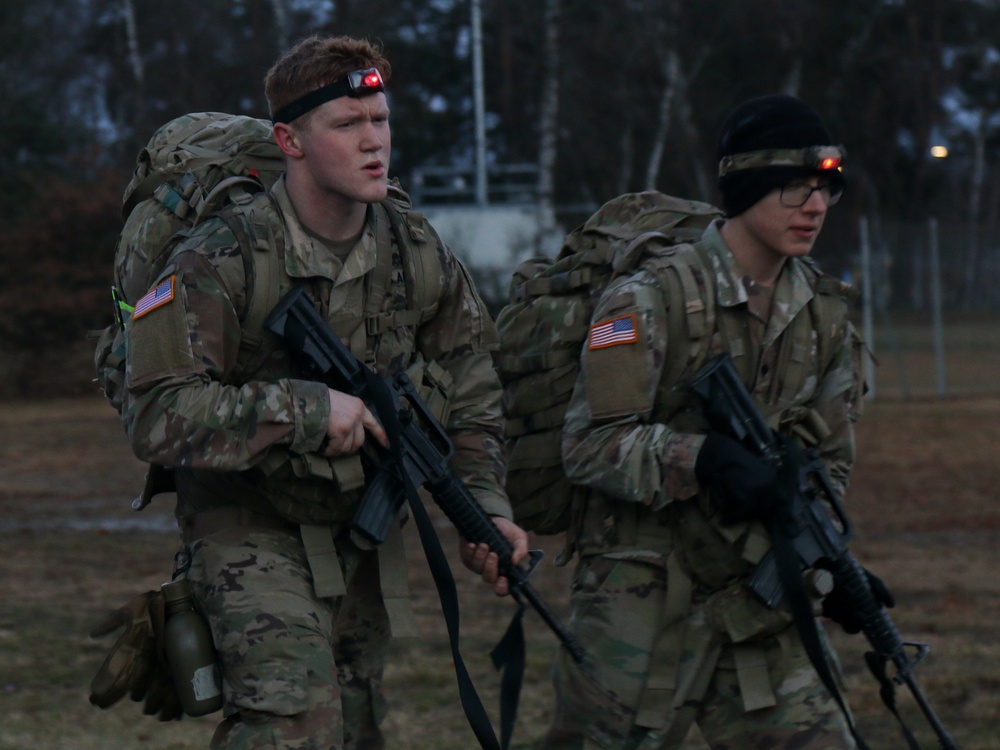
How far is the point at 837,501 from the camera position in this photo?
3.97 meters

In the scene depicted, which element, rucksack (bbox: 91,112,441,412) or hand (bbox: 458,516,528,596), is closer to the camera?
rucksack (bbox: 91,112,441,412)

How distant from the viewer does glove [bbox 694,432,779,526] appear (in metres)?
3.71

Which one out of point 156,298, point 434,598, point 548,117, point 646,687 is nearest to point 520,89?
point 548,117

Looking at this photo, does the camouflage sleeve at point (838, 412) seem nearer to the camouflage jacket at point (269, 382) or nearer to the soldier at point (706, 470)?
the soldier at point (706, 470)

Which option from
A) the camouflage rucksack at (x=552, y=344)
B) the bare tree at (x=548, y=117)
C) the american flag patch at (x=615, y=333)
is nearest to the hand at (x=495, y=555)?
the camouflage rucksack at (x=552, y=344)

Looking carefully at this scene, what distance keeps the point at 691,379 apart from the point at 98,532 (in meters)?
7.23

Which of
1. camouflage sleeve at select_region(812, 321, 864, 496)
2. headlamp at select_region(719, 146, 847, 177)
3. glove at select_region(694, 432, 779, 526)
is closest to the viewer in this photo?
glove at select_region(694, 432, 779, 526)

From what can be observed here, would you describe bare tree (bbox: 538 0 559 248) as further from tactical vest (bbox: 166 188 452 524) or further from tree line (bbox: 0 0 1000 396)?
tactical vest (bbox: 166 188 452 524)

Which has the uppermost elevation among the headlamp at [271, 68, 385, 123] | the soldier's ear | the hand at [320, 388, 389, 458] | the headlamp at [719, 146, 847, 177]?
the headlamp at [271, 68, 385, 123]

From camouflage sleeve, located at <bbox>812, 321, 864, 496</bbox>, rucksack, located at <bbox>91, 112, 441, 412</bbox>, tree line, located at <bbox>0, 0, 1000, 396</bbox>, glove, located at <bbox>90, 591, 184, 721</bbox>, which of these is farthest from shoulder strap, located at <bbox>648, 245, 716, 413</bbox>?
tree line, located at <bbox>0, 0, 1000, 396</bbox>

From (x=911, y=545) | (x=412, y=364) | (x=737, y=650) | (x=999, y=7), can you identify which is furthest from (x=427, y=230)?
(x=999, y=7)

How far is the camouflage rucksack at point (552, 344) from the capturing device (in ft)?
13.8

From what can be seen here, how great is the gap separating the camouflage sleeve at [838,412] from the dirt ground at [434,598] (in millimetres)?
2120

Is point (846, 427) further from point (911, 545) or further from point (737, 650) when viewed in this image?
point (911, 545)
